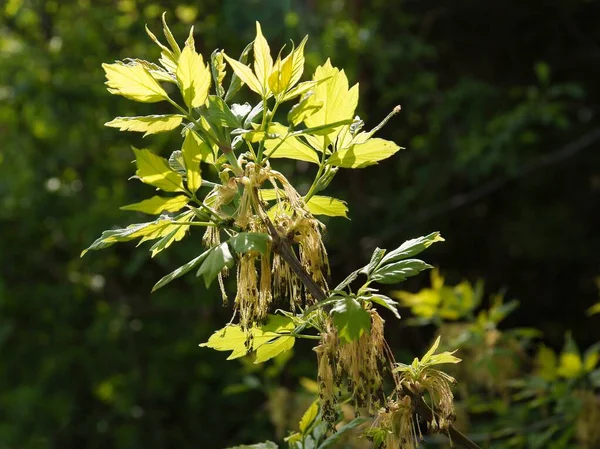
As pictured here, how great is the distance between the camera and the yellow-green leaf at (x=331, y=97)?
2.57 ft

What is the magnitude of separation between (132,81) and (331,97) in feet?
0.58

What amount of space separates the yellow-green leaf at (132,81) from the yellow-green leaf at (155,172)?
5 cm

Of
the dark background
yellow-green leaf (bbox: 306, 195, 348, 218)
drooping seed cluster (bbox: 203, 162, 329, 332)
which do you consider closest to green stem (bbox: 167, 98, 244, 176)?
drooping seed cluster (bbox: 203, 162, 329, 332)

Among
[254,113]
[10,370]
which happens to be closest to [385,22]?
[10,370]

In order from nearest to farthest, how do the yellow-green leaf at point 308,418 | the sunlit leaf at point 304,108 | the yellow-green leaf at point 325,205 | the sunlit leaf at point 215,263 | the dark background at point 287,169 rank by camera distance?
the sunlit leaf at point 215,263 → the sunlit leaf at point 304,108 → the yellow-green leaf at point 325,205 → the yellow-green leaf at point 308,418 → the dark background at point 287,169

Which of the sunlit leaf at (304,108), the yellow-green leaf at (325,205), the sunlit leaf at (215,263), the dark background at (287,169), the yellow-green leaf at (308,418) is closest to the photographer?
the sunlit leaf at (215,263)

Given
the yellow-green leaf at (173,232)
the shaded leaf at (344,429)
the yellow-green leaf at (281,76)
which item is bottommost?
the shaded leaf at (344,429)

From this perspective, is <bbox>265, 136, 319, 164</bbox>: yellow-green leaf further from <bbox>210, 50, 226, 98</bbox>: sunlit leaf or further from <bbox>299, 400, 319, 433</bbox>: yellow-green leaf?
<bbox>299, 400, 319, 433</bbox>: yellow-green leaf

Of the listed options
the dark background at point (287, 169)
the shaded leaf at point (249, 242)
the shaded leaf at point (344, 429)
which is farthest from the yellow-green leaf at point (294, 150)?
the dark background at point (287, 169)

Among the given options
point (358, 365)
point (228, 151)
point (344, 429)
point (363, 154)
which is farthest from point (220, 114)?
point (344, 429)

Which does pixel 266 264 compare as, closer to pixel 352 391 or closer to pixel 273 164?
pixel 352 391

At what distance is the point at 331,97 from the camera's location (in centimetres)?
79

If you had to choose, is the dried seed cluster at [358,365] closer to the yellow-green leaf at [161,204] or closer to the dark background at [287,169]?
the yellow-green leaf at [161,204]

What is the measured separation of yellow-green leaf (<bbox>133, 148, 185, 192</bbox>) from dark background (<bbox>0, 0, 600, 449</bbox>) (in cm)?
254
